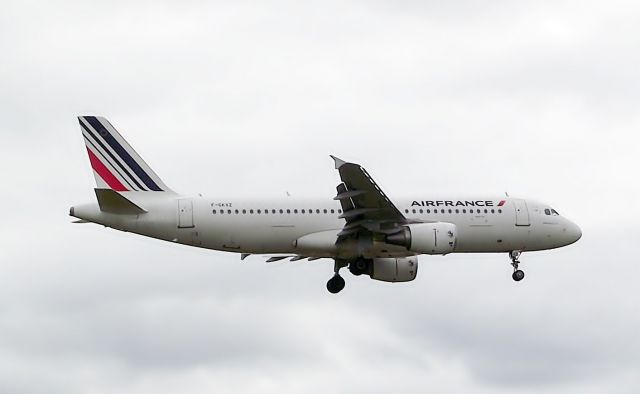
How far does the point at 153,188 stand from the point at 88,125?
164 inches

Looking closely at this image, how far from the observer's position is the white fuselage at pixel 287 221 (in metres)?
57.9

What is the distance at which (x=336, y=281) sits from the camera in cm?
6356

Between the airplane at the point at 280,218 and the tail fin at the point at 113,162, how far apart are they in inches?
1.7

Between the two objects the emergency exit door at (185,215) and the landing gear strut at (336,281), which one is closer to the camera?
the emergency exit door at (185,215)

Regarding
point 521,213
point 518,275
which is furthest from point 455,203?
point 518,275

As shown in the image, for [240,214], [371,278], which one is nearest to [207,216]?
[240,214]

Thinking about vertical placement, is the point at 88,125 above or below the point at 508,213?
above

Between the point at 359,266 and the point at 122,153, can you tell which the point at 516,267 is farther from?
the point at 122,153

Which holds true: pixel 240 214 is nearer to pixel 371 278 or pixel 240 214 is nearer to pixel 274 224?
pixel 274 224

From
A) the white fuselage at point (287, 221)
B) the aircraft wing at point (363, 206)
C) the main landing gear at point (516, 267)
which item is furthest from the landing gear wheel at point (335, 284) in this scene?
the main landing gear at point (516, 267)

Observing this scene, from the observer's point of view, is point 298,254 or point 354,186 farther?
point 298,254

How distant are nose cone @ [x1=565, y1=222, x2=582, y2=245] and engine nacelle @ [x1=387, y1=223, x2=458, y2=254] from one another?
863cm

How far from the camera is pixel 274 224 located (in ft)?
194

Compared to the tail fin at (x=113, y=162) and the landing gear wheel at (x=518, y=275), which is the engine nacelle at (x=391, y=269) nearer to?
the landing gear wheel at (x=518, y=275)
